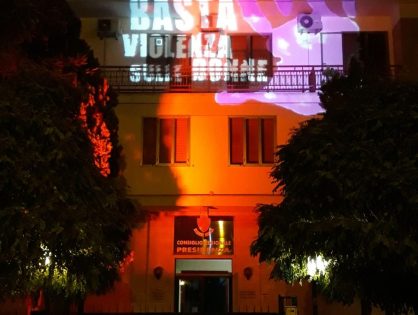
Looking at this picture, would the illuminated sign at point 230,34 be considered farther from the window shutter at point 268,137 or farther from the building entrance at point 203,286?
the building entrance at point 203,286

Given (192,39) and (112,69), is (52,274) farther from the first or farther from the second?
(192,39)

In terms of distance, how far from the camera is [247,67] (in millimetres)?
20094

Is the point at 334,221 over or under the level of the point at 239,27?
under

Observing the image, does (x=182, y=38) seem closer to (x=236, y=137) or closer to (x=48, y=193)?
(x=236, y=137)

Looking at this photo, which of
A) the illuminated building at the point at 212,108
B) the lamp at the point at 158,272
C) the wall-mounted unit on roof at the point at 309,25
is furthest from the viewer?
the wall-mounted unit on roof at the point at 309,25

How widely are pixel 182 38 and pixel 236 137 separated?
427cm

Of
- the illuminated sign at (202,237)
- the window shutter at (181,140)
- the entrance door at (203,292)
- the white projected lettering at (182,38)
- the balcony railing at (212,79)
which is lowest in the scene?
the entrance door at (203,292)

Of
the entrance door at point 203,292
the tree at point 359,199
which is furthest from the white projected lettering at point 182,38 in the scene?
the tree at point 359,199

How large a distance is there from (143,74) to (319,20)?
6230 mm

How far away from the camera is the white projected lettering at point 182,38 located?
66.2 feet

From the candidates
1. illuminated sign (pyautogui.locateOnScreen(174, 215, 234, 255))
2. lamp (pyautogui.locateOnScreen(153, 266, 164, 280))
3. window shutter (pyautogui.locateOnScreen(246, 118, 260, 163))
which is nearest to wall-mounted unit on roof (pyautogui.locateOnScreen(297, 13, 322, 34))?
window shutter (pyautogui.locateOnScreen(246, 118, 260, 163))

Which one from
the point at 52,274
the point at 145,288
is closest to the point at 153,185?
the point at 145,288

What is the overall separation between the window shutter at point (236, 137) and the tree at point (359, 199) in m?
8.47

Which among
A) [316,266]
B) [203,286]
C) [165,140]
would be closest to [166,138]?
[165,140]
